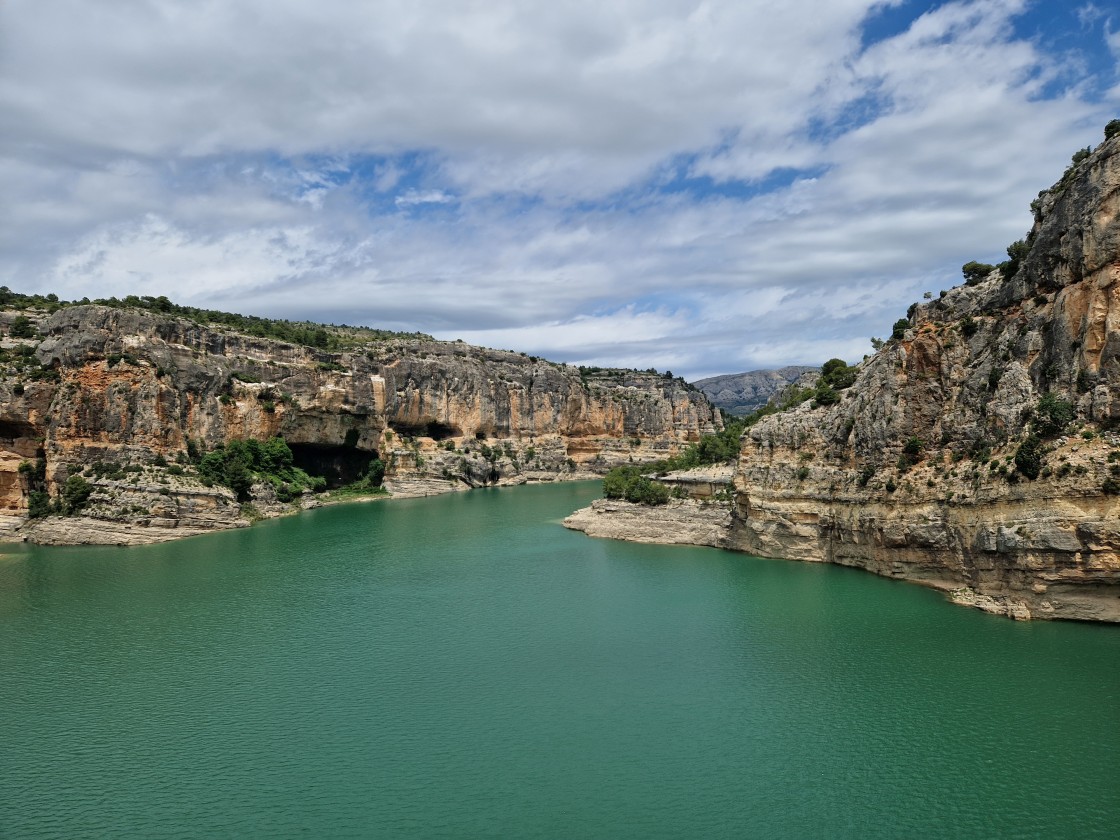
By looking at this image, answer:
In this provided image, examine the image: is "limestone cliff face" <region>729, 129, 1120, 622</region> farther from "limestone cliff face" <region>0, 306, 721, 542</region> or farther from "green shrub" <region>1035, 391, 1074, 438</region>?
"limestone cliff face" <region>0, 306, 721, 542</region>

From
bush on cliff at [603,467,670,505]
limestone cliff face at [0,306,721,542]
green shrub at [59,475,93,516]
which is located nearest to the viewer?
green shrub at [59,475,93,516]

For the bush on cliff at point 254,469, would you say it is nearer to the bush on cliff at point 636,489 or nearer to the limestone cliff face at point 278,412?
the limestone cliff face at point 278,412

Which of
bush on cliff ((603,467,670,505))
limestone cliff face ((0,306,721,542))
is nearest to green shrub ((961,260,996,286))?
bush on cliff ((603,467,670,505))

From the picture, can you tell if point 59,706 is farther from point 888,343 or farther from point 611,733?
point 888,343

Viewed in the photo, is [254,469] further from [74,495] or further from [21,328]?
[21,328]

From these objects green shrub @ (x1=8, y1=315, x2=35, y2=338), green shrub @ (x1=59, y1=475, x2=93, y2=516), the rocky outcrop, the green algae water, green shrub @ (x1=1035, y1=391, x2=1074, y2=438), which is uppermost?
green shrub @ (x1=8, y1=315, x2=35, y2=338)

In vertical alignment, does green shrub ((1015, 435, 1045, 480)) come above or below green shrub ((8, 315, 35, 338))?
below

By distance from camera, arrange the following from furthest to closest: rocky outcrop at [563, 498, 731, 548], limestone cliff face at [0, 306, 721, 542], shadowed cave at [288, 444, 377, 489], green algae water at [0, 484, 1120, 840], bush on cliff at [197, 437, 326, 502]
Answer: shadowed cave at [288, 444, 377, 489] < bush on cliff at [197, 437, 326, 502] < limestone cliff face at [0, 306, 721, 542] < rocky outcrop at [563, 498, 731, 548] < green algae water at [0, 484, 1120, 840]
